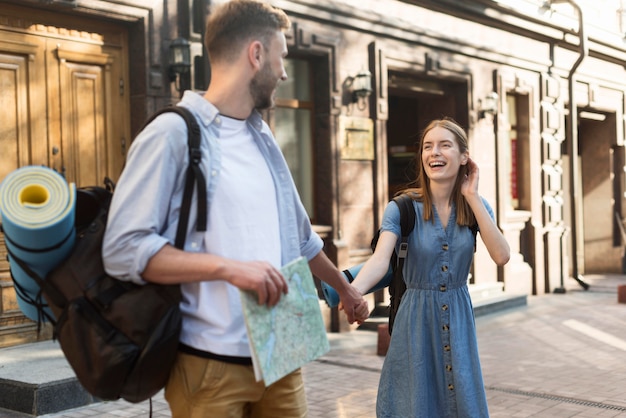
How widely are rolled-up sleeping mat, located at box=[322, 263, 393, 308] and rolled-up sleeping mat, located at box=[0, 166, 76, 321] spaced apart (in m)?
1.32

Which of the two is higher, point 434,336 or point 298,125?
point 298,125

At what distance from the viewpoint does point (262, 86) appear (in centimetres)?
251

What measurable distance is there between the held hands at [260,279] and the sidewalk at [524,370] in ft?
13.9

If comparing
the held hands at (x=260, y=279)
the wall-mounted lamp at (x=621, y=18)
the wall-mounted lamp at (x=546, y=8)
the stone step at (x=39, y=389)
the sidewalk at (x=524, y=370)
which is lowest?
the sidewalk at (x=524, y=370)

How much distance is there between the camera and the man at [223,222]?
2.24 m

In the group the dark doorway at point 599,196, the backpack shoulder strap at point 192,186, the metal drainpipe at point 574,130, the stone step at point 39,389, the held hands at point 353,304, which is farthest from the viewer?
the dark doorway at point 599,196

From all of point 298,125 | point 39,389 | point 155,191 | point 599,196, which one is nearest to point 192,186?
point 155,191

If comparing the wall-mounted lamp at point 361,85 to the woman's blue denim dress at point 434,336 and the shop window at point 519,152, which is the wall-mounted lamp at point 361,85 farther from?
the woman's blue denim dress at point 434,336

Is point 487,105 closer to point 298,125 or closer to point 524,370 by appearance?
point 298,125

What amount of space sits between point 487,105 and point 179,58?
247 inches

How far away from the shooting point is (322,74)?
1072 cm

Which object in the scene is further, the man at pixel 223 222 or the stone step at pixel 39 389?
the stone step at pixel 39 389

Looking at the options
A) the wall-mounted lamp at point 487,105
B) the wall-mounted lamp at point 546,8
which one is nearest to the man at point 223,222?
the wall-mounted lamp at point 487,105

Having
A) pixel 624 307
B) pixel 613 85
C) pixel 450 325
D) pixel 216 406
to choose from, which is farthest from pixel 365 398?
pixel 613 85
